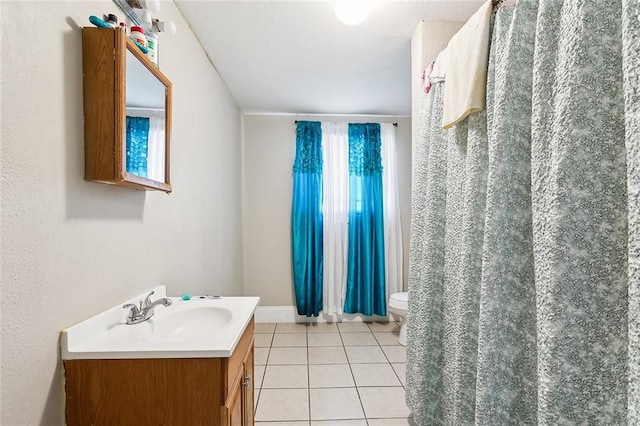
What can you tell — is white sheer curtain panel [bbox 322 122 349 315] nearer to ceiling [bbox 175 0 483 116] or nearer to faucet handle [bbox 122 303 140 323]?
ceiling [bbox 175 0 483 116]

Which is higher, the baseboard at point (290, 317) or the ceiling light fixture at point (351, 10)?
the ceiling light fixture at point (351, 10)

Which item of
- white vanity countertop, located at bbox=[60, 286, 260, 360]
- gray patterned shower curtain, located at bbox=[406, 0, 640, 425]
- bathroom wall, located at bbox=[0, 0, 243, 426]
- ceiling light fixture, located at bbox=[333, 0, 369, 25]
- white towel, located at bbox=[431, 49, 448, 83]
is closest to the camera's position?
gray patterned shower curtain, located at bbox=[406, 0, 640, 425]

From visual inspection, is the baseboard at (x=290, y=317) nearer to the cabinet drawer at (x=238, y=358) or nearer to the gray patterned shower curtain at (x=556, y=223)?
the cabinet drawer at (x=238, y=358)

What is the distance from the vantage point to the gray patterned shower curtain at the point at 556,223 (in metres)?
0.65

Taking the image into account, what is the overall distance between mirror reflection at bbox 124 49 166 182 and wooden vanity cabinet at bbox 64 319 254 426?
2.12 ft

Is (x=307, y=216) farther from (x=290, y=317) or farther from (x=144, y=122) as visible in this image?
(x=144, y=122)

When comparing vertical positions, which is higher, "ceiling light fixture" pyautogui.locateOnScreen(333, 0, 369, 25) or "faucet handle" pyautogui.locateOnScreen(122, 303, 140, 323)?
"ceiling light fixture" pyautogui.locateOnScreen(333, 0, 369, 25)

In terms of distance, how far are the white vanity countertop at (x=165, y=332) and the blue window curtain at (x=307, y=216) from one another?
1996mm

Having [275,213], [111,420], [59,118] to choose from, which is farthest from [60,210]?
[275,213]

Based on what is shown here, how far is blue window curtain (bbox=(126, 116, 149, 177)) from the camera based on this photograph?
1145 millimetres

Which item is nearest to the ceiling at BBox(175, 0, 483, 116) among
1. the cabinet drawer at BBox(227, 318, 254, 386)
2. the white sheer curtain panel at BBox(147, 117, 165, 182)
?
the white sheer curtain panel at BBox(147, 117, 165, 182)

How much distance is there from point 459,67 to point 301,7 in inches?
39.2

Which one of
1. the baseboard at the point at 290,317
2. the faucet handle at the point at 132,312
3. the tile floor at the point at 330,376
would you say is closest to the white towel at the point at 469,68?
the faucet handle at the point at 132,312

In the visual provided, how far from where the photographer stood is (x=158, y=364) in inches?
36.9
